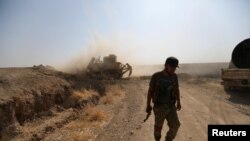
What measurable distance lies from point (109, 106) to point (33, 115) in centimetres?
488

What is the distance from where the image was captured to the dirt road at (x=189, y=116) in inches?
399

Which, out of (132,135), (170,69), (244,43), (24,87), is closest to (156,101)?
(170,69)

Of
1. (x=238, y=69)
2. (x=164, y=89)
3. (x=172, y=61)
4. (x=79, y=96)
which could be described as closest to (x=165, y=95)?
(x=164, y=89)

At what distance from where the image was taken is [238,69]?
17.7 m

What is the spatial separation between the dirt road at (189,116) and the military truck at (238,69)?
645 mm

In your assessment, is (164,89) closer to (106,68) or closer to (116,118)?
(116,118)

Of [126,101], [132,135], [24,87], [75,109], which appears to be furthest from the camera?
[126,101]

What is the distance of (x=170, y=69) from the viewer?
23.9 ft

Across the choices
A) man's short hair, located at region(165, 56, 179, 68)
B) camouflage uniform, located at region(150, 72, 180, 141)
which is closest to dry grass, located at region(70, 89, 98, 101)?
camouflage uniform, located at region(150, 72, 180, 141)

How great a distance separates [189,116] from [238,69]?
628cm

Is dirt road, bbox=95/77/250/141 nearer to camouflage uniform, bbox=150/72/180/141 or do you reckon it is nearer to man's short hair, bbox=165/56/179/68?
camouflage uniform, bbox=150/72/180/141

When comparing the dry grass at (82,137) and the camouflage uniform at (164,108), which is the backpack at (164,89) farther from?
the dry grass at (82,137)

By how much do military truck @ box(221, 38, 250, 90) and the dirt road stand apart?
64cm

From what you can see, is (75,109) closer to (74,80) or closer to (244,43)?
(74,80)
